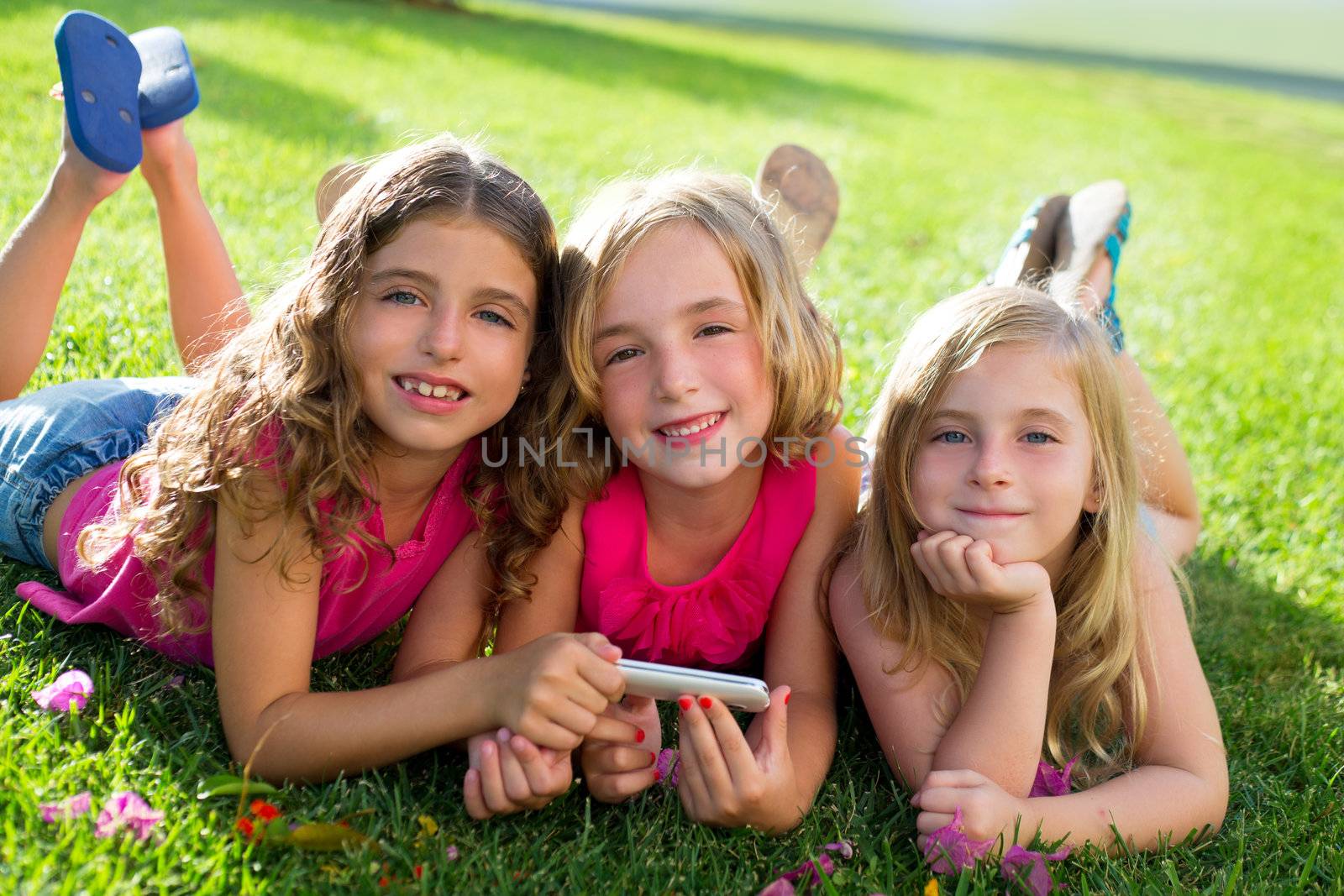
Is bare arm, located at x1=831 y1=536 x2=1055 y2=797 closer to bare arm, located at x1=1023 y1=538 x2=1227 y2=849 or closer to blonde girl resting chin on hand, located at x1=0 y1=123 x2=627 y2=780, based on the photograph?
bare arm, located at x1=1023 y1=538 x2=1227 y2=849

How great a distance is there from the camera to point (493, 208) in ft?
7.93

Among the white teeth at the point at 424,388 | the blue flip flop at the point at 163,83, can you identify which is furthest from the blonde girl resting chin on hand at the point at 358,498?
the blue flip flop at the point at 163,83

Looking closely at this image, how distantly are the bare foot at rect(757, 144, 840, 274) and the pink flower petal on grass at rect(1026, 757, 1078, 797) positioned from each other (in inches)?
75.3

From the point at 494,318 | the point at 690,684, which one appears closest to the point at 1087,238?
the point at 494,318

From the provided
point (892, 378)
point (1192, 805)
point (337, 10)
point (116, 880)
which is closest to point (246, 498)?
point (116, 880)

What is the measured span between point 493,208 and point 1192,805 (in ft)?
6.04

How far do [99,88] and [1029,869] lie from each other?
9.69ft

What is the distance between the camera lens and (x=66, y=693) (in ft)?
7.42

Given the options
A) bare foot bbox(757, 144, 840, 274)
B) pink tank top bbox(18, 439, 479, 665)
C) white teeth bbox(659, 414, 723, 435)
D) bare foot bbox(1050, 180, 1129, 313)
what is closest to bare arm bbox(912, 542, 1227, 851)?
white teeth bbox(659, 414, 723, 435)

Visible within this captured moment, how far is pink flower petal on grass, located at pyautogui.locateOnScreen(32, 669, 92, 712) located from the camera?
2.24m

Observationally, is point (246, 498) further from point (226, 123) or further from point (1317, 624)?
point (226, 123)

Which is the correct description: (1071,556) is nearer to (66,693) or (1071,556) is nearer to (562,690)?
(562,690)

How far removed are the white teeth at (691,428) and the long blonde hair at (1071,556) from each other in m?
0.39

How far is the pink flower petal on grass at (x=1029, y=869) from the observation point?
209 centimetres
